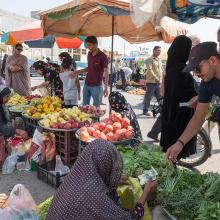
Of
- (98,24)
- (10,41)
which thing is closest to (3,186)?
(98,24)

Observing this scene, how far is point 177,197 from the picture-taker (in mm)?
2547

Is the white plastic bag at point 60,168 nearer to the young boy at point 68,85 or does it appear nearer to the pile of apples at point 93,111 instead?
the pile of apples at point 93,111

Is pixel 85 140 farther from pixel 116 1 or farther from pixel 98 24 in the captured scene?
pixel 98 24

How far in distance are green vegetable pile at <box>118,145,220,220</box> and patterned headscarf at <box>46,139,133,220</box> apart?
0.55 meters

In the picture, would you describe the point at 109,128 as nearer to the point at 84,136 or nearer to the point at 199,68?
the point at 84,136

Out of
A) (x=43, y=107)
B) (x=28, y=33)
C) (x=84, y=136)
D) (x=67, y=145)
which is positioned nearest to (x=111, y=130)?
(x=84, y=136)

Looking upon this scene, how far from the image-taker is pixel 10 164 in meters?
4.98

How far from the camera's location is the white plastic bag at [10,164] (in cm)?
496

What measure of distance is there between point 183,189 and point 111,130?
6.00 feet

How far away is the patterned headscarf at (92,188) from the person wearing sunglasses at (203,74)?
3.41 ft

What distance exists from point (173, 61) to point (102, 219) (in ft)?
8.81

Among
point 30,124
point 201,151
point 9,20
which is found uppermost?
point 9,20

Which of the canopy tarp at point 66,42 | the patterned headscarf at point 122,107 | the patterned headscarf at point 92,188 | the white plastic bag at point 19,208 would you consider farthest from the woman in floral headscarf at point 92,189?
the canopy tarp at point 66,42

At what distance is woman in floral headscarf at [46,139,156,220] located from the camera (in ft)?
6.37
